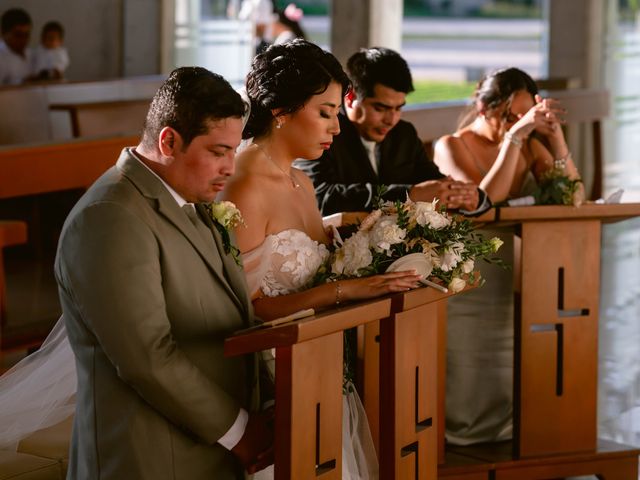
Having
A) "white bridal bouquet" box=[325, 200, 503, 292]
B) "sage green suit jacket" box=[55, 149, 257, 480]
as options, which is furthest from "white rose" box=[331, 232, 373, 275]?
"sage green suit jacket" box=[55, 149, 257, 480]

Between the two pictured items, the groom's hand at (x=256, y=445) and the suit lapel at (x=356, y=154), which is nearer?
the groom's hand at (x=256, y=445)

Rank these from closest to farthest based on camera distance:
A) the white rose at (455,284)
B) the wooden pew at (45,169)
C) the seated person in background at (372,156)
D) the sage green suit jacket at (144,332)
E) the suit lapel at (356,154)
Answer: the sage green suit jacket at (144,332), the white rose at (455,284), the seated person in background at (372,156), the suit lapel at (356,154), the wooden pew at (45,169)

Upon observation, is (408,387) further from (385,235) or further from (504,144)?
(504,144)

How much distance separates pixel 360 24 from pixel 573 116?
2413 millimetres

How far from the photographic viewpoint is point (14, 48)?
463 inches

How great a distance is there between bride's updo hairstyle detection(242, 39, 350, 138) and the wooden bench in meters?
4.56

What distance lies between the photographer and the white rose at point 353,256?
9.88 feet

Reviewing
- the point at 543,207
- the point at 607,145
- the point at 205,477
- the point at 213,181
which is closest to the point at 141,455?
the point at 205,477

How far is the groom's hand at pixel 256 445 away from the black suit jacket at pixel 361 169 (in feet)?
4.60

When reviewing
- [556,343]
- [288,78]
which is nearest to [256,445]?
[288,78]

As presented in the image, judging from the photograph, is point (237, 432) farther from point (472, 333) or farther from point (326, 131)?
point (472, 333)

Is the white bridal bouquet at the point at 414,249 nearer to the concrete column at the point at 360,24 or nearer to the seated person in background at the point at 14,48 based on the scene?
the concrete column at the point at 360,24

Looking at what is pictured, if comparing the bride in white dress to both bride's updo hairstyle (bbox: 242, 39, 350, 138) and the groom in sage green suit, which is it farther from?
the groom in sage green suit

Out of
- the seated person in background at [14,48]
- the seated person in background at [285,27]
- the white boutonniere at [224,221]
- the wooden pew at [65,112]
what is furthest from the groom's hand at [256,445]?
the seated person in background at [14,48]
